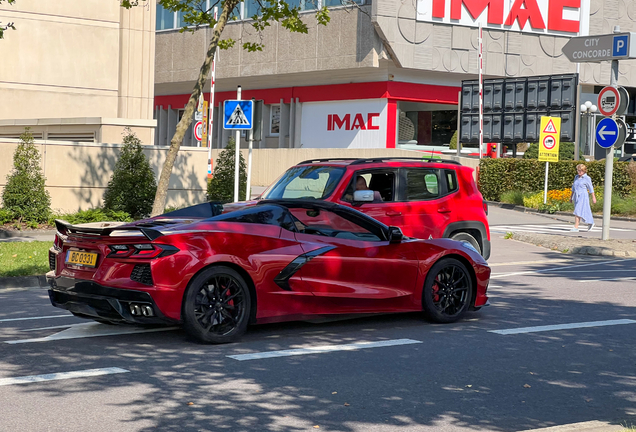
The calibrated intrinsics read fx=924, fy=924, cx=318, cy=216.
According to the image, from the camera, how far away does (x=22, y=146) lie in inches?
786

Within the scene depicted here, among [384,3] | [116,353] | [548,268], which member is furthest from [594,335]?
[384,3]

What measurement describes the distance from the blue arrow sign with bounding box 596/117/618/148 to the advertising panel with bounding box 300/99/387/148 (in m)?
23.6

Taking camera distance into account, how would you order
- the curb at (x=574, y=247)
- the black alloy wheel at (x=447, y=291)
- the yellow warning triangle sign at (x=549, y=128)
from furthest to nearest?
the yellow warning triangle sign at (x=549, y=128) < the curb at (x=574, y=247) < the black alloy wheel at (x=447, y=291)

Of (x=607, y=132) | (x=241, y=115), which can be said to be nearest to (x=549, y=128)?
(x=607, y=132)

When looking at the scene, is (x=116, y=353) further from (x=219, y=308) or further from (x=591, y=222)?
(x=591, y=222)

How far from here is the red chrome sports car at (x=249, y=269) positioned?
7.65 meters

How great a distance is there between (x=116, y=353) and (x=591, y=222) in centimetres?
1952

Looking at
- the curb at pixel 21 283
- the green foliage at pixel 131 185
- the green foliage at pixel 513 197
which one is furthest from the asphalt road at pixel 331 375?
the green foliage at pixel 513 197

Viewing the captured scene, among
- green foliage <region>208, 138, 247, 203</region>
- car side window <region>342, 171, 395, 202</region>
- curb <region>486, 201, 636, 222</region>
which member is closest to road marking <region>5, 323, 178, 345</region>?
car side window <region>342, 171, 395, 202</region>

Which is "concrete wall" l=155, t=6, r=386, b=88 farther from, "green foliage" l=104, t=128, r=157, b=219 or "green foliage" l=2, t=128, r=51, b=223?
"green foliage" l=2, t=128, r=51, b=223

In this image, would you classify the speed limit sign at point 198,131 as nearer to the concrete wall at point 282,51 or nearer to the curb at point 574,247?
the concrete wall at point 282,51

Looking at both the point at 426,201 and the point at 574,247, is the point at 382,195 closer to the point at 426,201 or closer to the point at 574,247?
the point at 426,201

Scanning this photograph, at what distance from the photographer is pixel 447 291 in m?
9.50

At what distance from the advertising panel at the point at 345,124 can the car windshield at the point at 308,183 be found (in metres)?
30.4
